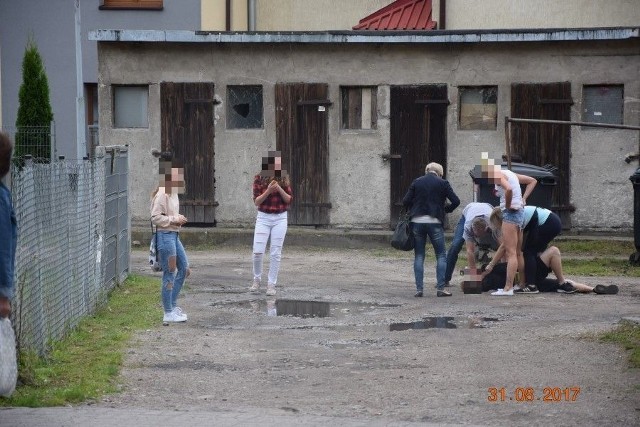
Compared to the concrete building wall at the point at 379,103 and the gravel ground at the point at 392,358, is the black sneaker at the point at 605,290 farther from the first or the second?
the concrete building wall at the point at 379,103

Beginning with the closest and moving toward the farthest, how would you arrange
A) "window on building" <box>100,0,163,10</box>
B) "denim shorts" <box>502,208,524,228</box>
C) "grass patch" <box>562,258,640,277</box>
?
"denim shorts" <box>502,208,524,228</box>
"grass patch" <box>562,258,640,277</box>
"window on building" <box>100,0,163,10</box>

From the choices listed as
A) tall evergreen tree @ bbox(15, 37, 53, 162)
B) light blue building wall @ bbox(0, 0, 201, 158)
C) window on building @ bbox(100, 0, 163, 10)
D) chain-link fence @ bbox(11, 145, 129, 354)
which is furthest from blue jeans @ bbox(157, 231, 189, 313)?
light blue building wall @ bbox(0, 0, 201, 158)

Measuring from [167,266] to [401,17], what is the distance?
1877cm

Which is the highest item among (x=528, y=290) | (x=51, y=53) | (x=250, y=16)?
(x=250, y=16)

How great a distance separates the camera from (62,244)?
36.3ft

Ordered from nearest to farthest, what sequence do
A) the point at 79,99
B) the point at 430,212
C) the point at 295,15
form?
the point at 430,212
the point at 79,99
the point at 295,15

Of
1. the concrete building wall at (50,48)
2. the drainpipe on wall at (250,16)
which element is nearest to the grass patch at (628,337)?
the drainpipe on wall at (250,16)

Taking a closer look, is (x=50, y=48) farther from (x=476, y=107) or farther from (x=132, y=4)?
(x=476, y=107)

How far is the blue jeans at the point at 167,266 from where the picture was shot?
12.1 m

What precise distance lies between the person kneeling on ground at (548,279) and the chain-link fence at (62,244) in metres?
4.48

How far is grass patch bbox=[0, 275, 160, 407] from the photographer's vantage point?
8.52 meters

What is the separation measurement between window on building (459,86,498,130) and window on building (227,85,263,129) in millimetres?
3561

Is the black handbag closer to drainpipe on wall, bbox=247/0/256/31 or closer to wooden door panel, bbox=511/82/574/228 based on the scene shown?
wooden door panel, bbox=511/82/574/228

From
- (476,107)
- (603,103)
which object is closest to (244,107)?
(476,107)
